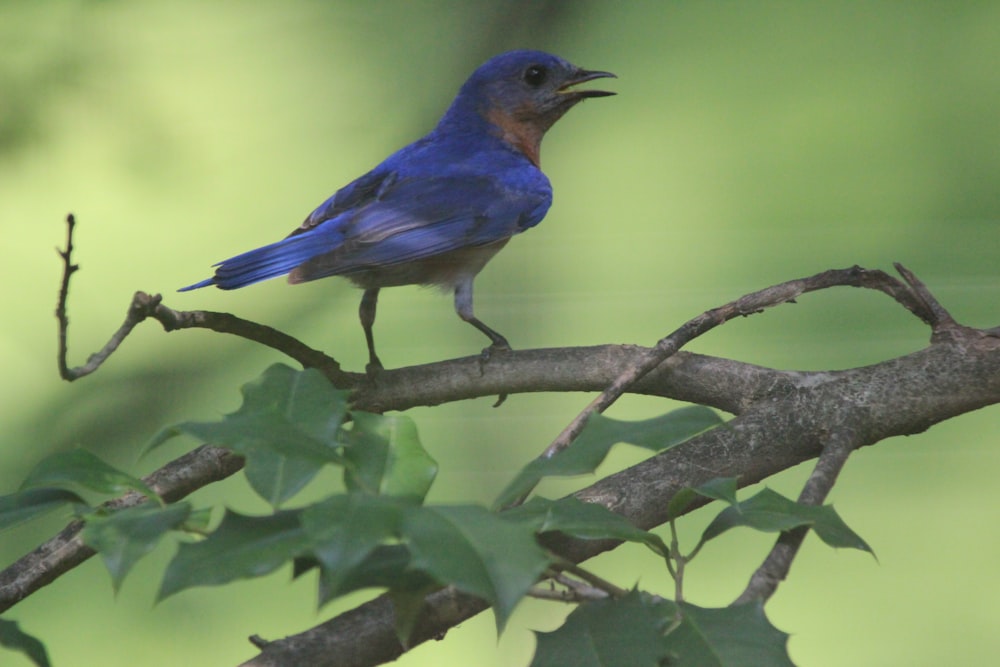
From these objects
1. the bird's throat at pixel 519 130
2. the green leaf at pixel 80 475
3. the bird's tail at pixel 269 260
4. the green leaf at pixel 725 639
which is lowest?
the green leaf at pixel 725 639

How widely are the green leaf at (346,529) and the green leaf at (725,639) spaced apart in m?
0.16

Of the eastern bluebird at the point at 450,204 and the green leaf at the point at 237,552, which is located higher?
the eastern bluebird at the point at 450,204

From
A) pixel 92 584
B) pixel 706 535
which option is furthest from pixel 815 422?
pixel 92 584

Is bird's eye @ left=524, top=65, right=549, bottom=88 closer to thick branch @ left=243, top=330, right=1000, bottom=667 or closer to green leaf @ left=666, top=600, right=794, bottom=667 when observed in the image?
thick branch @ left=243, top=330, right=1000, bottom=667

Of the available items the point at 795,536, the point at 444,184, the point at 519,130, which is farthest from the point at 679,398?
the point at 519,130

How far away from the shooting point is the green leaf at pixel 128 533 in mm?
427

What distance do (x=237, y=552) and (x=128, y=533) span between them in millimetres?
57

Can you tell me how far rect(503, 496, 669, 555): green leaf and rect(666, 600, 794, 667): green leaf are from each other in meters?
0.04

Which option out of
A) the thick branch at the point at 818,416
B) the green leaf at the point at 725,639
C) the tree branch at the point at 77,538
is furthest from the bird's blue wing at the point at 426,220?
the green leaf at the point at 725,639

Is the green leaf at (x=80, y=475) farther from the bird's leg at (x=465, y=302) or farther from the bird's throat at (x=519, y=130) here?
the bird's throat at (x=519, y=130)

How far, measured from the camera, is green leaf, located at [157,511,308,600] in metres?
0.40

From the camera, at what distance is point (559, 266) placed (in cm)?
174

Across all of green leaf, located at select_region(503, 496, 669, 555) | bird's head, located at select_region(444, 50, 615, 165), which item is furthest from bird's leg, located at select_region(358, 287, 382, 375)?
green leaf, located at select_region(503, 496, 669, 555)

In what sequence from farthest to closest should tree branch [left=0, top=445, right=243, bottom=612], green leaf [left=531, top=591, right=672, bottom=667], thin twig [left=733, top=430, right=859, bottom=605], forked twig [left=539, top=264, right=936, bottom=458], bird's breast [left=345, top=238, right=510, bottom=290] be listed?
bird's breast [left=345, top=238, right=510, bottom=290], forked twig [left=539, top=264, right=936, bottom=458], tree branch [left=0, top=445, right=243, bottom=612], thin twig [left=733, top=430, right=859, bottom=605], green leaf [left=531, top=591, right=672, bottom=667]
